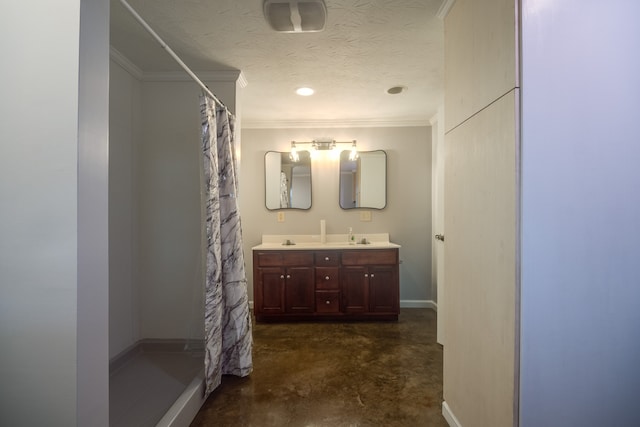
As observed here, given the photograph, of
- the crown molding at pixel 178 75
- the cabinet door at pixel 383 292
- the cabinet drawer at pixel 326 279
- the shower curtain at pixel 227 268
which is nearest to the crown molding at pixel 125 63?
the crown molding at pixel 178 75

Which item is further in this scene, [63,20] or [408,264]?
[408,264]

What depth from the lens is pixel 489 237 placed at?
115 cm

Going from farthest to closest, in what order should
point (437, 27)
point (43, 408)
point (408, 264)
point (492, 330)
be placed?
point (408, 264)
point (437, 27)
point (492, 330)
point (43, 408)

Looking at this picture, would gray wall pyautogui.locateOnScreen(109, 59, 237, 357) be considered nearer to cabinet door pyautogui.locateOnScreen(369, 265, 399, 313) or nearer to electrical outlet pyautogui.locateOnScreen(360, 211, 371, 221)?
cabinet door pyautogui.locateOnScreen(369, 265, 399, 313)

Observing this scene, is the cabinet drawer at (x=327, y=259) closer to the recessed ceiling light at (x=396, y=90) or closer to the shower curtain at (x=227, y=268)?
the shower curtain at (x=227, y=268)

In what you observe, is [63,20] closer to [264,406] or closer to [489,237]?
[489,237]

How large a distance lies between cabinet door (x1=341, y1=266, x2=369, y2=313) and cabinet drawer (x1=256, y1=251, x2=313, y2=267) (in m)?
0.46

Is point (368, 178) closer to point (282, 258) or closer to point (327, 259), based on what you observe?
point (327, 259)

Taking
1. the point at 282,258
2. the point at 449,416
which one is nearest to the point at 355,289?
→ the point at 282,258

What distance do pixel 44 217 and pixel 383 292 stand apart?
2886 millimetres

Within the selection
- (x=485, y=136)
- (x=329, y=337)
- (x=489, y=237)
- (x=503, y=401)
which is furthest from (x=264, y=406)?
(x=485, y=136)

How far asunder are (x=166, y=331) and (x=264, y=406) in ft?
3.95

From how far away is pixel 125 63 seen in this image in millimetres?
2143

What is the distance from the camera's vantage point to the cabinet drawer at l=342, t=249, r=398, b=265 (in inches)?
120
